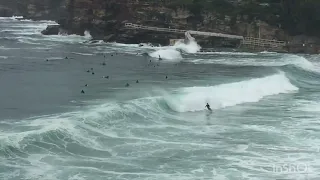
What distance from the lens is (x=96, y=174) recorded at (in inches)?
928

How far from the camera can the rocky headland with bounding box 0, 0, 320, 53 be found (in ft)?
300

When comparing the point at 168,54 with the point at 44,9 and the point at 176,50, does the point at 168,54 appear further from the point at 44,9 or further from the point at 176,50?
the point at 44,9

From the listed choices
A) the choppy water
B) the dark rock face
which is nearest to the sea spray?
the choppy water

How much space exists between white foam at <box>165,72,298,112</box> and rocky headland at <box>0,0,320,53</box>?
35.3 metres

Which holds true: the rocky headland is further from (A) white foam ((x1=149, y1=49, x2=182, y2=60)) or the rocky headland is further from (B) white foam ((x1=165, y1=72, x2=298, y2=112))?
(B) white foam ((x1=165, y1=72, x2=298, y2=112))

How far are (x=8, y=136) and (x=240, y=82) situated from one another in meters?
29.6

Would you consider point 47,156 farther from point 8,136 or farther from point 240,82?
point 240,82

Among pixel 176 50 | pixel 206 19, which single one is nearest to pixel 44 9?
pixel 206 19

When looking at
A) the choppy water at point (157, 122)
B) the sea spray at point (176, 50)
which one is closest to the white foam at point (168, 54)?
the sea spray at point (176, 50)

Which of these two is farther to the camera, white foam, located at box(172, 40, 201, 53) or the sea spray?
white foam, located at box(172, 40, 201, 53)

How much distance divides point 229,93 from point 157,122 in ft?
40.8

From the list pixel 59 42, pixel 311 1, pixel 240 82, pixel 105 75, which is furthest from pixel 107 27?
pixel 240 82

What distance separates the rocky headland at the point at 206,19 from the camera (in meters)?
91.4

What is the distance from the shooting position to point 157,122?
1379 inches
